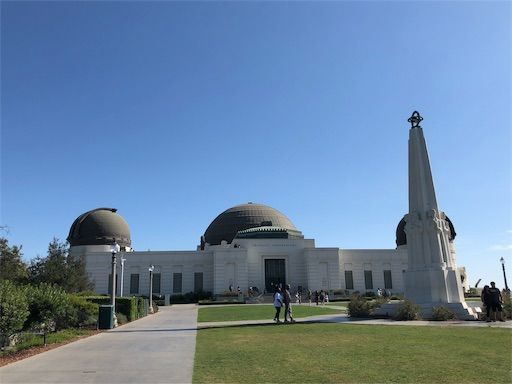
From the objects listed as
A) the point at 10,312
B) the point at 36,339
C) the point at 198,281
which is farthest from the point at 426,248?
the point at 198,281

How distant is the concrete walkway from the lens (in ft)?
26.1

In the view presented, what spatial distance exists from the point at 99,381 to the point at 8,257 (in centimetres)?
3112

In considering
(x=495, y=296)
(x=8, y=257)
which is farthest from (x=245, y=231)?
(x=495, y=296)

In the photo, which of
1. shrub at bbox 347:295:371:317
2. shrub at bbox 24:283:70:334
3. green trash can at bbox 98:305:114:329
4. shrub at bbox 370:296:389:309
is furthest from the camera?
shrub at bbox 370:296:389:309

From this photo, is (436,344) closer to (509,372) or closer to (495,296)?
(509,372)

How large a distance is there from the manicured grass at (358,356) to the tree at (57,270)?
1080 inches

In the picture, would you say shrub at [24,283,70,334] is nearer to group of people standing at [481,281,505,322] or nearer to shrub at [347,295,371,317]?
shrub at [347,295,371,317]

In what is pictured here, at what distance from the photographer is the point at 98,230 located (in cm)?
6134

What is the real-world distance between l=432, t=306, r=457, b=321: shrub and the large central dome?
48.1 meters

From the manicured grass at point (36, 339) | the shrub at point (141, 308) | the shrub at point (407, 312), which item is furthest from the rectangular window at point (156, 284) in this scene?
the shrub at point (407, 312)

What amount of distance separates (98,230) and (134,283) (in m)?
10.8

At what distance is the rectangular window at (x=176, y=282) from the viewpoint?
56.5 meters

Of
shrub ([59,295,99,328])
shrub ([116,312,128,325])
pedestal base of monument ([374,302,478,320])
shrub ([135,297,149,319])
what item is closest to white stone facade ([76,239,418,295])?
shrub ([135,297,149,319])

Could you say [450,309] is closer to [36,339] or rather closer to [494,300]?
[494,300]
